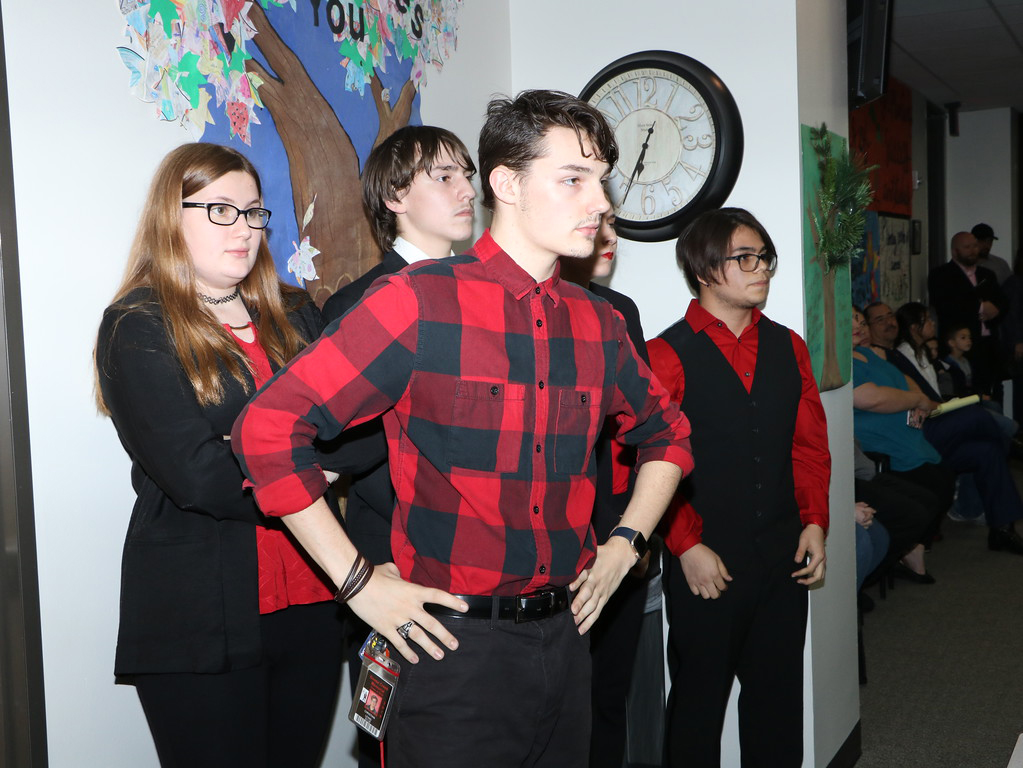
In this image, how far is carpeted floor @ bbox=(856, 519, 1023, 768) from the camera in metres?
3.23

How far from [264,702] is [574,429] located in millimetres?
778

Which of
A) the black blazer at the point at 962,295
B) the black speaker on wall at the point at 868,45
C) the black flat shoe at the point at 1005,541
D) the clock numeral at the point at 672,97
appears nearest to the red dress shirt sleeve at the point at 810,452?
the clock numeral at the point at 672,97

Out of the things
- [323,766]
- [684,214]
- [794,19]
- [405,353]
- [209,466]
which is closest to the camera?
[405,353]

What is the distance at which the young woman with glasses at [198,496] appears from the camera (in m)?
1.56

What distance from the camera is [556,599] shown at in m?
1.44

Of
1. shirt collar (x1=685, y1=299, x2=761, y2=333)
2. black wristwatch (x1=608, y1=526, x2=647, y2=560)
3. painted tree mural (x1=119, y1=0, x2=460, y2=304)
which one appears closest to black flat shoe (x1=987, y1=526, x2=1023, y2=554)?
shirt collar (x1=685, y1=299, x2=761, y2=333)

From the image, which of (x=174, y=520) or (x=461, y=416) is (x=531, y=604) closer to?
(x=461, y=416)

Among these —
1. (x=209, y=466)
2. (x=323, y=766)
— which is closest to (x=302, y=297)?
(x=209, y=466)

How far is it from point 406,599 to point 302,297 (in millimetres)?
841

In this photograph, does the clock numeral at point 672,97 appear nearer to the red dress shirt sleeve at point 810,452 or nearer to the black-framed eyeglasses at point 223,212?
the red dress shirt sleeve at point 810,452

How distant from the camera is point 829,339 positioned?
10.0 ft

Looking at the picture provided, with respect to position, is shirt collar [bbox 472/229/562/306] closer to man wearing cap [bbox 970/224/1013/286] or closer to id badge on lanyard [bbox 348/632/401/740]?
id badge on lanyard [bbox 348/632/401/740]

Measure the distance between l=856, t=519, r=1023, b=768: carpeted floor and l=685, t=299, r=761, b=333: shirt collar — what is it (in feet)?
5.26

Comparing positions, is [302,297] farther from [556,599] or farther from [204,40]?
[556,599]
